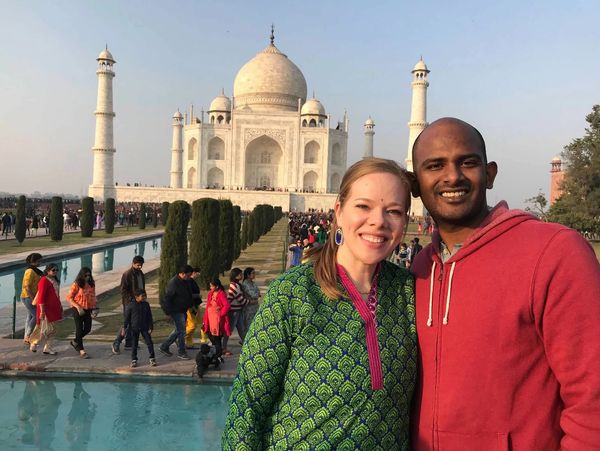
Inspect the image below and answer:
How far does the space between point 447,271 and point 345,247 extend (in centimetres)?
25

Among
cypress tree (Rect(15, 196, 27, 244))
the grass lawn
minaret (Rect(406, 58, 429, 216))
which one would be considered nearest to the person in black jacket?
the grass lawn

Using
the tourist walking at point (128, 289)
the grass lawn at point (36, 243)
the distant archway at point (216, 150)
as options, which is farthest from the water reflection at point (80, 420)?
the distant archway at point (216, 150)

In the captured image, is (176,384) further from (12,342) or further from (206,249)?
(206,249)

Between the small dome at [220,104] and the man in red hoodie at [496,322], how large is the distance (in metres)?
42.8

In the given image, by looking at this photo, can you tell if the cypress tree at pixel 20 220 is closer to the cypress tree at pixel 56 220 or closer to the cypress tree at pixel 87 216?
the cypress tree at pixel 56 220

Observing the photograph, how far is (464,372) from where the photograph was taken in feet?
3.69

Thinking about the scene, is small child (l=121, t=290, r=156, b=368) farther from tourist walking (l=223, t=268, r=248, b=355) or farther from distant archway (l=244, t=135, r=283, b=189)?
distant archway (l=244, t=135, r=283, b=189)

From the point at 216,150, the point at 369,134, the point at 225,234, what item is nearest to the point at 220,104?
the point at 216,150

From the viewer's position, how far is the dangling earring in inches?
51.4

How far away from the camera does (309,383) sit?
1162 mm

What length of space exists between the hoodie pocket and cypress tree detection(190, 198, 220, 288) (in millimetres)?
7660

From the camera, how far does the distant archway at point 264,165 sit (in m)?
41.6

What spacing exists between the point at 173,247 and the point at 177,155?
38424 millimetres

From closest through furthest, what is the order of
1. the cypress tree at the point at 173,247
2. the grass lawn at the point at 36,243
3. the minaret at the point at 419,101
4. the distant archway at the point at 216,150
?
the cypress tree at the point at 173,247 → the grass lawn at the point at 36,243 → the minaret at the point at 419,101 → the distant archway at the point at 216,150
